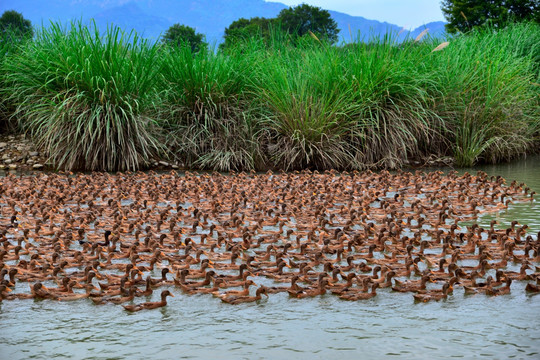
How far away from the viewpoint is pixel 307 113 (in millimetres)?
14312

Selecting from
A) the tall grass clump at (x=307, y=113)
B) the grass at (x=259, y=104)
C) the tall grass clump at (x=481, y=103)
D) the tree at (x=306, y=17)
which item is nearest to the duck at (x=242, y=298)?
the tall grass clump at (x=307, y=113)

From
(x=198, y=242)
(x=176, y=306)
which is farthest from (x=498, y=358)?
(x=198, y=242)

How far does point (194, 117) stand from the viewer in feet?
50.8

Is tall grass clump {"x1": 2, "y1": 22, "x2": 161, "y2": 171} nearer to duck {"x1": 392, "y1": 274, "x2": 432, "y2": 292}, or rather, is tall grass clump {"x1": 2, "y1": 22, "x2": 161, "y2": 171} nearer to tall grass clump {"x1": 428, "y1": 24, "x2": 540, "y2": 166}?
tall grass clump {"x1": 428, "y1": 24, "x2": 540, "y2": 166}

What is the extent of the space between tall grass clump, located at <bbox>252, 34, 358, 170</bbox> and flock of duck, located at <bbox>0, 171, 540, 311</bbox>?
2.54m

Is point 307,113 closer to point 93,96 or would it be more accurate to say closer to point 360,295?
point 93,96

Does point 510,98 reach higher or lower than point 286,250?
higher

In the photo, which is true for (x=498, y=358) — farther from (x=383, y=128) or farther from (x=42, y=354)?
(x=383, y=128)

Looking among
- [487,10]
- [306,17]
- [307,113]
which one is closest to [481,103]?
[307,113]

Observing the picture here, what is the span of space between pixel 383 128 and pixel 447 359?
10.7 m

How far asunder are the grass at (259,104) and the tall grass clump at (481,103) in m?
0.04

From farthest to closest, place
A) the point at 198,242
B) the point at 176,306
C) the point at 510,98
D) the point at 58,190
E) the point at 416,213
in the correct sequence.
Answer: the point at 510,98 < the point at 58,190 < the point at 416,213 < the point at 198,242 < the point at 176,306

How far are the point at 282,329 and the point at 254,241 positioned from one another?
9.42 ft

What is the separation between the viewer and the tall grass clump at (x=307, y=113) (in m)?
14.5
